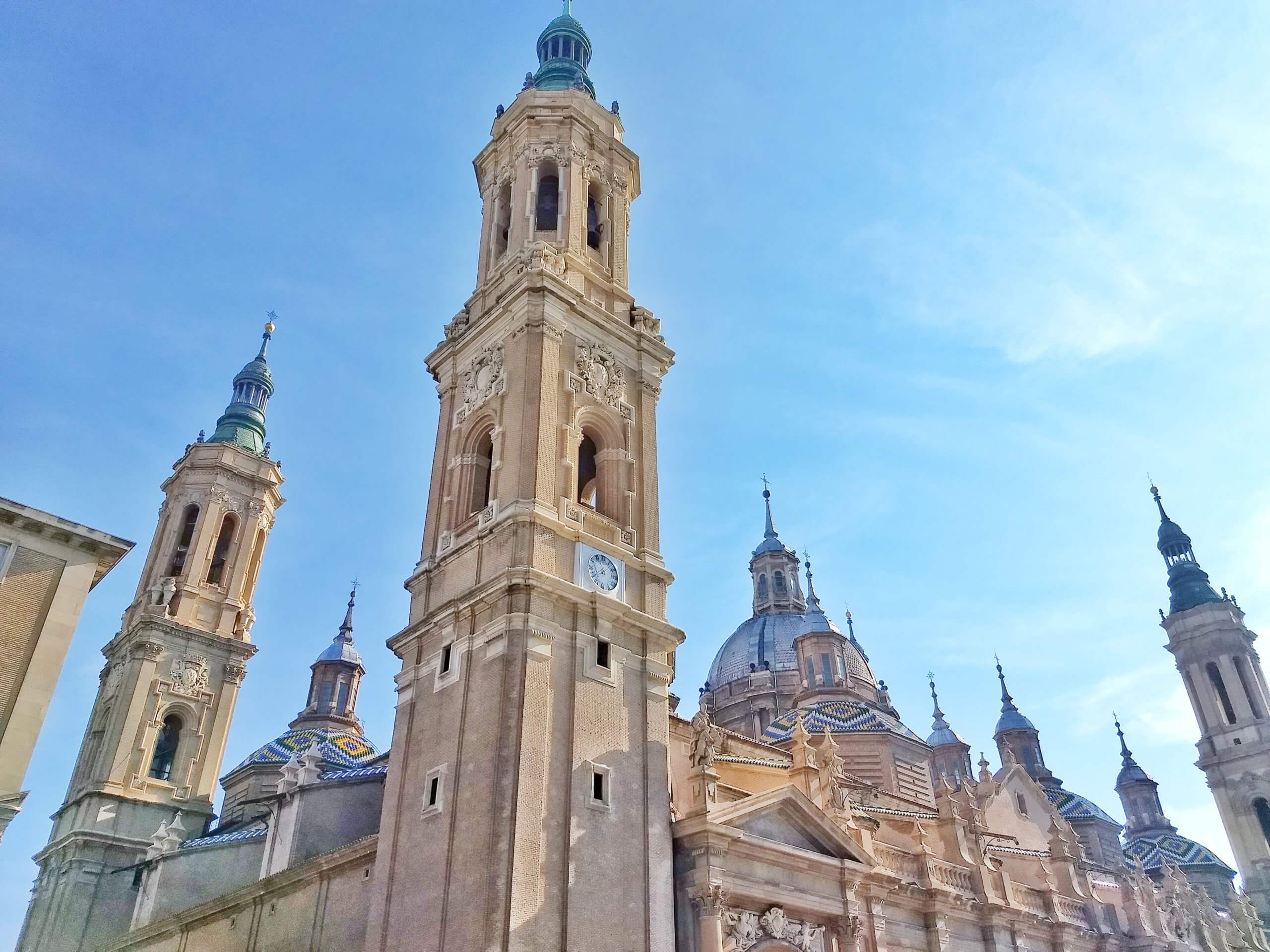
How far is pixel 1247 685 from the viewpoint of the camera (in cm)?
5747

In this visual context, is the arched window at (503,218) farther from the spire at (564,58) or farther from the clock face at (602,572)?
the clock face at (602,572)

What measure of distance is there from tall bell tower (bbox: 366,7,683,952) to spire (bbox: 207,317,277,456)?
23460 mm

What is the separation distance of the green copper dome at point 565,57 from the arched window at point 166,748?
27870 mm

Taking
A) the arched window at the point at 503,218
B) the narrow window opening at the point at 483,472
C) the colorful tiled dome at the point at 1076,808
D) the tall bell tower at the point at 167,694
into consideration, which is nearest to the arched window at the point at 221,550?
the tall bell tower at the point at 167,694

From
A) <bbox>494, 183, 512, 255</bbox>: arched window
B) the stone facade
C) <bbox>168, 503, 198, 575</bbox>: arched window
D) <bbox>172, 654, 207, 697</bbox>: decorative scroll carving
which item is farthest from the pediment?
<bbox>168, 503, 198, 575</bbox>: arched window

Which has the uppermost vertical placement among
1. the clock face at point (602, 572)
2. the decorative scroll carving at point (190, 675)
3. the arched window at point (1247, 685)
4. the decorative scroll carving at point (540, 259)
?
the arched window at point (1247, 685)

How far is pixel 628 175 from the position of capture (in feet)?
98.5

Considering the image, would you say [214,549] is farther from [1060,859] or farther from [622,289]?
[1060,859]

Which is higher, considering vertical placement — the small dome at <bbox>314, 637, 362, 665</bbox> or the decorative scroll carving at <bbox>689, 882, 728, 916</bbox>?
the small dome at <bbox>314, 637, 362, 665</bbox>

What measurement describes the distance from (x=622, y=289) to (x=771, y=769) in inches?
558

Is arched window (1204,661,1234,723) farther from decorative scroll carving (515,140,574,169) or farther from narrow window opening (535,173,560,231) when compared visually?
decorative scroll carving (515,140,574,169)

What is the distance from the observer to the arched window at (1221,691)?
57844 mm

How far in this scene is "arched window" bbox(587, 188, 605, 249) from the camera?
92.0 ft

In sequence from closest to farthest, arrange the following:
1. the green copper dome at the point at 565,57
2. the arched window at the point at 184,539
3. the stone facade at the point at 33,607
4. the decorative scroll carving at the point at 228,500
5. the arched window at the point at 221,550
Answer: the stone facade at the point at 33,607, the green copper dome at the point at 565,57, the arched window at the point at 184,539, the arched window at the point at 221,550, the decorative scroll carving at the point at 228,500
